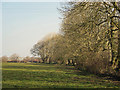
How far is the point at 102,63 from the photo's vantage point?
17.8 metres

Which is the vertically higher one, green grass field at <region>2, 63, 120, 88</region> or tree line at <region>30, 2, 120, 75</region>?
tree line at <region>30, 2, 120, 75</region>

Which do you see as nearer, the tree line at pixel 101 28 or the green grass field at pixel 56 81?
the green grass field at pixel 56 81

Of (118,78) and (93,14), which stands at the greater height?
(93,14)

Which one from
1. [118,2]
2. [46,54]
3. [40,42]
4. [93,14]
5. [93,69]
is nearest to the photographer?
[93,14]

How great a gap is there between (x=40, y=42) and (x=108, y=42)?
63.0 metres

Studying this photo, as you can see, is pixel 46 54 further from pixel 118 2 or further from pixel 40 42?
pixel 118 2

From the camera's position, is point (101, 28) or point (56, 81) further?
point (101, 28)

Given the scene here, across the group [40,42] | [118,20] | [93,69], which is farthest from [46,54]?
[118,20]

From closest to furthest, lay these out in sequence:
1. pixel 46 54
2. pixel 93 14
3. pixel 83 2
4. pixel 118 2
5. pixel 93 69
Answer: pixel 83 2 → pixel 93 14 → pixel 118 2 → pixel 93 69 → pixel 46 54

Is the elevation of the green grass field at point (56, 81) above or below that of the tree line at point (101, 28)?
below

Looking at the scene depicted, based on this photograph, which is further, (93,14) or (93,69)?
(93,69)

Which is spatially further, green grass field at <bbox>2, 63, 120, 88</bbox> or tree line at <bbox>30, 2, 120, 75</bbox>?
tree line at <bbox>30, 2, 120, 75</bbox>

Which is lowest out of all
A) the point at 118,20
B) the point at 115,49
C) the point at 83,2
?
the point at 115,49

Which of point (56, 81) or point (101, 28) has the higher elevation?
point (101, 28)
